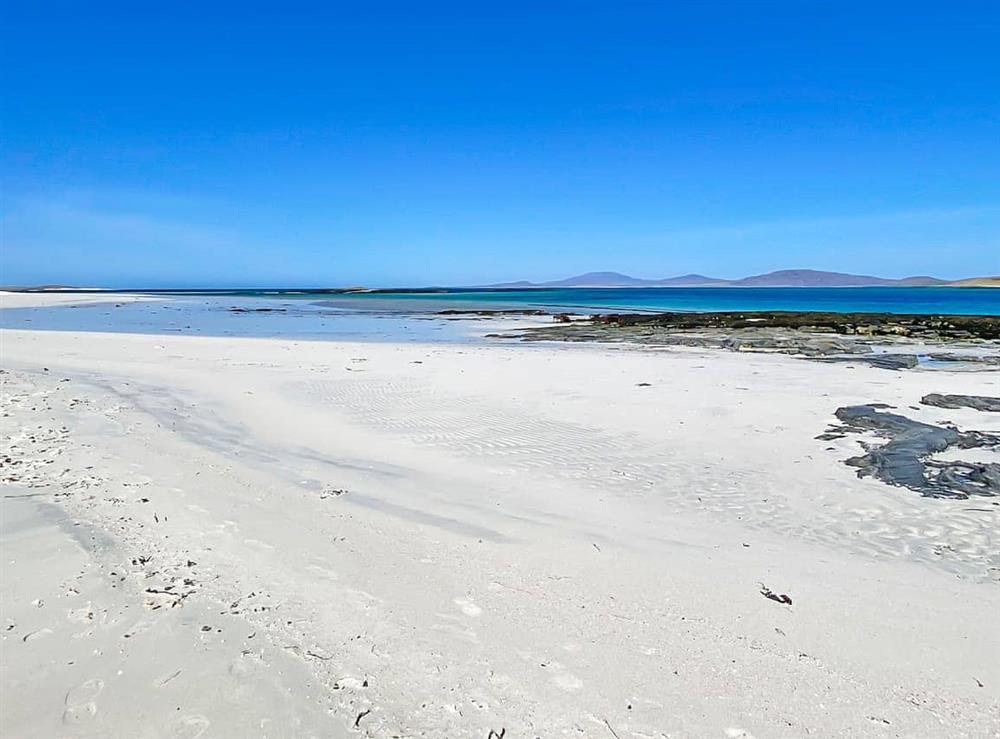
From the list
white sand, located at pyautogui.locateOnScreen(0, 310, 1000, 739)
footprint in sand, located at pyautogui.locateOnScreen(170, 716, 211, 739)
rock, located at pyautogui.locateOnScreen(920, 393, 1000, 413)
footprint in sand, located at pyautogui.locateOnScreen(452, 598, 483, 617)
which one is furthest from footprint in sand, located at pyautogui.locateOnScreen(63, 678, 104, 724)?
rock, located at pyautogui.locateOnScreen(920, 393, 1000, 413)

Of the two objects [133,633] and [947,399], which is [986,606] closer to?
[133,633]

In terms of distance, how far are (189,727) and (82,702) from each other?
1.91ft

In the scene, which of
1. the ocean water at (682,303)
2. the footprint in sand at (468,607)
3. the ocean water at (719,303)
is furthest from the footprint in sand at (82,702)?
the ocean water at (719,303)

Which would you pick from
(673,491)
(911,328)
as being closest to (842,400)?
(673,491)

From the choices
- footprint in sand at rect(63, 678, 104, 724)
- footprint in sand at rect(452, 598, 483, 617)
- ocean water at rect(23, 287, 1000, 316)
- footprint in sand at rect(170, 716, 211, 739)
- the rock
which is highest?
ocean water at rect(23, 287, 1000, 316)

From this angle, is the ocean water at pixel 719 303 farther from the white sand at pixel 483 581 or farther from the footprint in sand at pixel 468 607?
the footprint in sand at pixel 468 607

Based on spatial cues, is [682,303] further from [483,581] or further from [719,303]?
[483,581]

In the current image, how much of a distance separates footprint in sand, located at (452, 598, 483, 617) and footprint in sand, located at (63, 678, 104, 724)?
193 cm

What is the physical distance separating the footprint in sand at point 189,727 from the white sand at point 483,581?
0.01 metres

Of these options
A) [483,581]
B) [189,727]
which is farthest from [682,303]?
Answer: [189,727]

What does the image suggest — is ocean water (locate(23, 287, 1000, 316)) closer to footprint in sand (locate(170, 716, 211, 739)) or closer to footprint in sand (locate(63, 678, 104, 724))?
footprint in sand (locate(63, 678, 104, 724))

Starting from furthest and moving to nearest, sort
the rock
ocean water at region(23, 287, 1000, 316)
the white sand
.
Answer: ocean water at region(23, 287, 1000, 316)
the rock
the white sand

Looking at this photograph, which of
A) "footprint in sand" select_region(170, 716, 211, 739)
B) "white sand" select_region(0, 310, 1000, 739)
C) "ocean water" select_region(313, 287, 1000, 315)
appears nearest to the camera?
"footprint in sand" select_region(170, 716, 211, 739)

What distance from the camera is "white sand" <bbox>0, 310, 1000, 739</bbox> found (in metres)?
2.93
